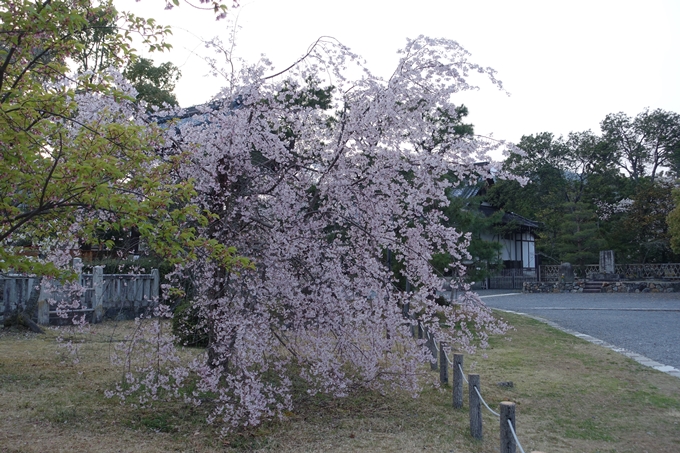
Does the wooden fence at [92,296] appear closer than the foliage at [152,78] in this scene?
Yes

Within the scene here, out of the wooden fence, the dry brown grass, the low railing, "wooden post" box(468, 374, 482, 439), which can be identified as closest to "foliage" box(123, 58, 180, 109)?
the wooden fence

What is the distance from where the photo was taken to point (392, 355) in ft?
19.8

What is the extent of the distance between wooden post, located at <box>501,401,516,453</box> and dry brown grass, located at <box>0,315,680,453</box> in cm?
106

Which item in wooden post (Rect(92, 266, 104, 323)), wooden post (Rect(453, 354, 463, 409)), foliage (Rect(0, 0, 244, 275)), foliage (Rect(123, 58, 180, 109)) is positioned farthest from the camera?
foliage (Rect(123, 58, 180, 109))

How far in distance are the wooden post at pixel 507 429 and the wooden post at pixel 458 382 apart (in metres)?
2.19

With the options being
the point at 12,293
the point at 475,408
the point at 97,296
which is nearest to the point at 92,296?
the point at 97,296

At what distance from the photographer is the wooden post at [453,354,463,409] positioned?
629cm

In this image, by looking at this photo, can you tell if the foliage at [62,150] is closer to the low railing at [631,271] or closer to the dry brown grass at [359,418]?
the dry brown grass at [359,418]

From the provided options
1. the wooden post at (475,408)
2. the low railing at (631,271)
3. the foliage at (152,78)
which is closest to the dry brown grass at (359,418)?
the wooden post at (475,408)

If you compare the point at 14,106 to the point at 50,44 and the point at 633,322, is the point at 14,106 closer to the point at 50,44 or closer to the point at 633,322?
the point at 50,44

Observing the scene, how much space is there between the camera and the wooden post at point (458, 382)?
6.29 m

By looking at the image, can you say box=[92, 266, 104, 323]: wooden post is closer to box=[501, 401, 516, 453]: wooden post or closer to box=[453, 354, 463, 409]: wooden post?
box=[453, 354, 463, 409]: wooden post

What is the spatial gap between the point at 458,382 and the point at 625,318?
1222cm

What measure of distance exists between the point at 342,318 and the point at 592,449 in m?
2.73
